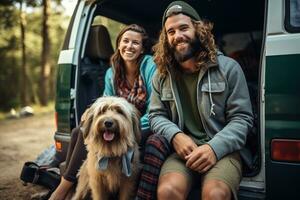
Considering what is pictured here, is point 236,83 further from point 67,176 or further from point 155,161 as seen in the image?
point 67,176

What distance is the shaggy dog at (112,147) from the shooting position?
9.64 feet

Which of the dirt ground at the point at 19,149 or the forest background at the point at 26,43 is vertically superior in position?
the forest background at the point at 26,43

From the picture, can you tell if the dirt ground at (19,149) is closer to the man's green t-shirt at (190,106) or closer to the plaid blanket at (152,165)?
the plaid blanket at (152,165)

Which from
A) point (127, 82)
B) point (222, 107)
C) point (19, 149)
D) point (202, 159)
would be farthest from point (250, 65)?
point (19, 149)

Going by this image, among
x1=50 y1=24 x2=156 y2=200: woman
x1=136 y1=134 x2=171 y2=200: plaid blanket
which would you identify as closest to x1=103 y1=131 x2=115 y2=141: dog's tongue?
x1=136 y1=134 x2=171 y2=200: plaid blanket

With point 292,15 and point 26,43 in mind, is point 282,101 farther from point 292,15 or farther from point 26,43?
point 26,43

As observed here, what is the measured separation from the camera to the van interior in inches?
159

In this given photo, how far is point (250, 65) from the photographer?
5.30 meters

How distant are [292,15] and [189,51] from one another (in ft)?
2.63

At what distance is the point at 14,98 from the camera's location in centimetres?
2344

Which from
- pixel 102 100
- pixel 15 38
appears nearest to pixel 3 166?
pixel 102 100

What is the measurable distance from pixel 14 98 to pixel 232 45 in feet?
65.6

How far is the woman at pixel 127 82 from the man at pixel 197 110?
418 mm

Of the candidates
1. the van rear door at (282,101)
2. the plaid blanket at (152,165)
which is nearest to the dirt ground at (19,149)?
the plaid blanket at (152,165)
